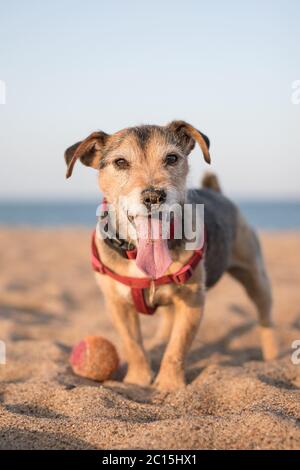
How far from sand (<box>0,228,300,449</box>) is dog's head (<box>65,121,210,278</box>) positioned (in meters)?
1.25

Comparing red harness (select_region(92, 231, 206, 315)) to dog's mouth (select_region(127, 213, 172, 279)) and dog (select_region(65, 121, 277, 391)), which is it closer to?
dog (select_region(65, 121, 277, 391))

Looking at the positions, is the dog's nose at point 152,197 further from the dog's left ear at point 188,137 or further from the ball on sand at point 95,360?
the ball on sand at point 95,360

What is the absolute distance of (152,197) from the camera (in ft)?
11.7

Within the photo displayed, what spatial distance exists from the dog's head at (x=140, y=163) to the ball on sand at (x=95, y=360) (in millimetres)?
1173

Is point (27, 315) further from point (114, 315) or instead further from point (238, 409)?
point (238, 409)

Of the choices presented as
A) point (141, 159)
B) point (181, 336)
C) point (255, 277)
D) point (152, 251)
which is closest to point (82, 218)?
point (255, 277)

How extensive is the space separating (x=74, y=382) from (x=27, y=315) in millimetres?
3443

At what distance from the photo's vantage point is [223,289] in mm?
10227

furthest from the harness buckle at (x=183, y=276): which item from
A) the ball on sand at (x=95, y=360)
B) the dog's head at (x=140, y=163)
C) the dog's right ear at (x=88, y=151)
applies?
the dog's right ear at (x=88, y=151)

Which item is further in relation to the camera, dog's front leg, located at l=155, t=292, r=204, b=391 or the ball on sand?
the ball on sand

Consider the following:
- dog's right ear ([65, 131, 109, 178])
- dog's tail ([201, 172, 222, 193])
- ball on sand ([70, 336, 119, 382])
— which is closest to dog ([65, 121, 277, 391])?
dog's right ear ([65, 131, 109, 178])

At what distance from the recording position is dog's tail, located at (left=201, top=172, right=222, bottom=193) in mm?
6141

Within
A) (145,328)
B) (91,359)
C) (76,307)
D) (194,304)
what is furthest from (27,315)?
(194,304)

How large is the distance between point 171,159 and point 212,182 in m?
2.10
